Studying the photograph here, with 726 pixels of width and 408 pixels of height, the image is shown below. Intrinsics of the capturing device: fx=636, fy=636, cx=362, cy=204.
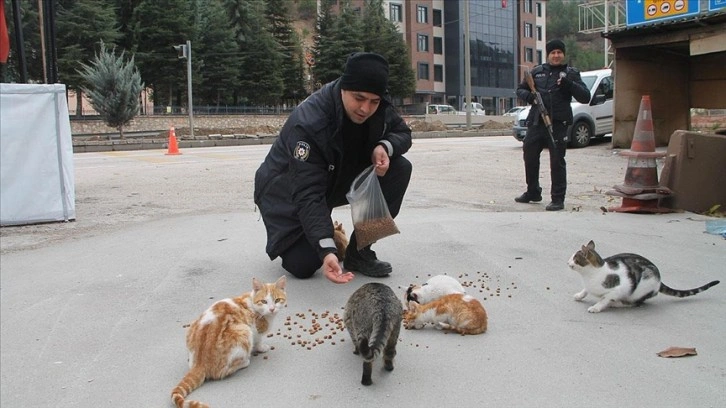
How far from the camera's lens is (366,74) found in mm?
3787

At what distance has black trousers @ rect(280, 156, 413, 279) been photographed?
452 cm

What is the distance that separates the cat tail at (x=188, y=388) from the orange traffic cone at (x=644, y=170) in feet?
18.0

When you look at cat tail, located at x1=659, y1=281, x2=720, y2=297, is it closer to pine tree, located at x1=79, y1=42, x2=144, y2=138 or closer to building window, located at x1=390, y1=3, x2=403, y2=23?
pine tree, located at x1=79, y1=42, x2=144, y2=138

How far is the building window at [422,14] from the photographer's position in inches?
2756

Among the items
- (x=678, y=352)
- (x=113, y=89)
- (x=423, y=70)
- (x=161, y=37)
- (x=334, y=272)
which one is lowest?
(x=678, y=352)

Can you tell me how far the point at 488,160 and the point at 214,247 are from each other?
9.88 m

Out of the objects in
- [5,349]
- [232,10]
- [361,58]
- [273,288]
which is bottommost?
[5,349]

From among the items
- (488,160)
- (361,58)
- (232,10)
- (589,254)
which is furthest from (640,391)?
(232,10)

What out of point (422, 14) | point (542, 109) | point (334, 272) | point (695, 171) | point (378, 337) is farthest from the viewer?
point (422, 14)

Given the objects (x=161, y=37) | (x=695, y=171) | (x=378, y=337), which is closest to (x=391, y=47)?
(x=161, y=37)

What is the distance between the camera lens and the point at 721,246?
5.64 meters

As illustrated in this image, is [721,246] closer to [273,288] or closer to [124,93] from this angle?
[273,288]

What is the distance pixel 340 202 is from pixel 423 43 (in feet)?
226

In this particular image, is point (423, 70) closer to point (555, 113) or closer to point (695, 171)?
point (555, 113)
